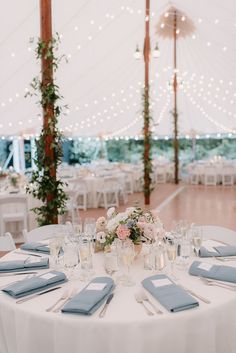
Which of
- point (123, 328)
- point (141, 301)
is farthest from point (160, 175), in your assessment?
point (123, 328)

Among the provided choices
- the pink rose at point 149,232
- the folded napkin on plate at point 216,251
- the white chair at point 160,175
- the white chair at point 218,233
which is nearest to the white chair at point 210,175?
the white chair at point 160,175

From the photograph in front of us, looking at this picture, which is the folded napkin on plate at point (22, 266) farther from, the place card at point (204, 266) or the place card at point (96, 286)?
the place card at point (204, 266)

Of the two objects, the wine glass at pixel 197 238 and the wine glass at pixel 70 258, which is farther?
the wine glass at pixel 197 238

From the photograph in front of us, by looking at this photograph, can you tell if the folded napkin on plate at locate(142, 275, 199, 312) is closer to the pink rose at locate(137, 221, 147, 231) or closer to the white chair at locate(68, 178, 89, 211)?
the pink rose at locate(137, 221, 147, 231)

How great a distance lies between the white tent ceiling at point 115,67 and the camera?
8070mm

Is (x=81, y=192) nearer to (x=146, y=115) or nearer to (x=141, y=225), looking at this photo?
(x=146, y=115)

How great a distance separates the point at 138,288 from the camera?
2410 mm

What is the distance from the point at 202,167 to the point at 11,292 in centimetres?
1290

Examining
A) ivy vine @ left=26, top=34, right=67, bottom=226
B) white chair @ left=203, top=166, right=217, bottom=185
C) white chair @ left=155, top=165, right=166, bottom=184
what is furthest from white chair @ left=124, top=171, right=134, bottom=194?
ivy vine @ left=26, top=34, right=67, bottom=226

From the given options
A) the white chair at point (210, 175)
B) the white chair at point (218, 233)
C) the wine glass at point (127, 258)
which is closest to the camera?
the wine glass at point (127, 258)

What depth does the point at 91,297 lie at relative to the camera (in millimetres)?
2191

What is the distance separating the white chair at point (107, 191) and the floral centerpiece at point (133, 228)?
7.05m

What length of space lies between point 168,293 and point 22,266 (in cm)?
110

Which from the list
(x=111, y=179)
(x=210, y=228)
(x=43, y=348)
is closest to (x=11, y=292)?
(x=43, y=348)
